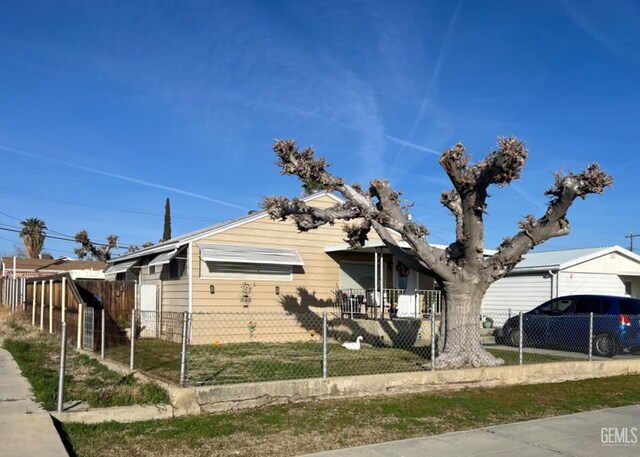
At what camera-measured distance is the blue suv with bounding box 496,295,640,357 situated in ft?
43.8

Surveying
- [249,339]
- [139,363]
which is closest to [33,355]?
[139,363]

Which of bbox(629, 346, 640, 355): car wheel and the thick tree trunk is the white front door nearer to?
the thick tree trunk

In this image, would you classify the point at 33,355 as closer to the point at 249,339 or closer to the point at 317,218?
the point at 249,339

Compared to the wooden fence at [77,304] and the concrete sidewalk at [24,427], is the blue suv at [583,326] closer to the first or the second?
the wooden fence at [77,304]

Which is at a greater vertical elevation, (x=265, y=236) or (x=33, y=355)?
(x=265, y=236)

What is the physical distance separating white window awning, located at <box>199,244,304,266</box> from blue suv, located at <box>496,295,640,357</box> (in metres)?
6.10

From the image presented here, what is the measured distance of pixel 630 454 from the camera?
586 centimetres

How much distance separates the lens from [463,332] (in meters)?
10.4

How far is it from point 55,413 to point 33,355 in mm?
6273

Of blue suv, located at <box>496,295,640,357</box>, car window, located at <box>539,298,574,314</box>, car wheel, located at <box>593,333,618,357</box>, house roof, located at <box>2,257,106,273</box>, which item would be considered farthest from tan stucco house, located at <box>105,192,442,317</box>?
house roof, located at <box>2,257,106,273</box>

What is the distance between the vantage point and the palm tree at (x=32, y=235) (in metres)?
50.1

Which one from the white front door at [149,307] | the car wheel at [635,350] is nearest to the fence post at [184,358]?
the white front door at [149,307]

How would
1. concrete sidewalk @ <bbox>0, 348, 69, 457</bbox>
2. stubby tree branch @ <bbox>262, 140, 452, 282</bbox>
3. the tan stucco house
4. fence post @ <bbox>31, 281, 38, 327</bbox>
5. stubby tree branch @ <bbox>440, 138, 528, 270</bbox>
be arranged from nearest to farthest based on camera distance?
concrete sidewalk @ <bbox>0, 348, 69, 457</bbox>, stubby tree branch @ <bbox>440, 138, 528, 270</bbox>, stubby tree branch @ <bbox>262, 140, 452, 282</bbox>, the tan stucco house, fence post @ <bbox>31, 281, 38, 327</bbox>

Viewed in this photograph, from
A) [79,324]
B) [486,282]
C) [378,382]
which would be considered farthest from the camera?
[79,324]
